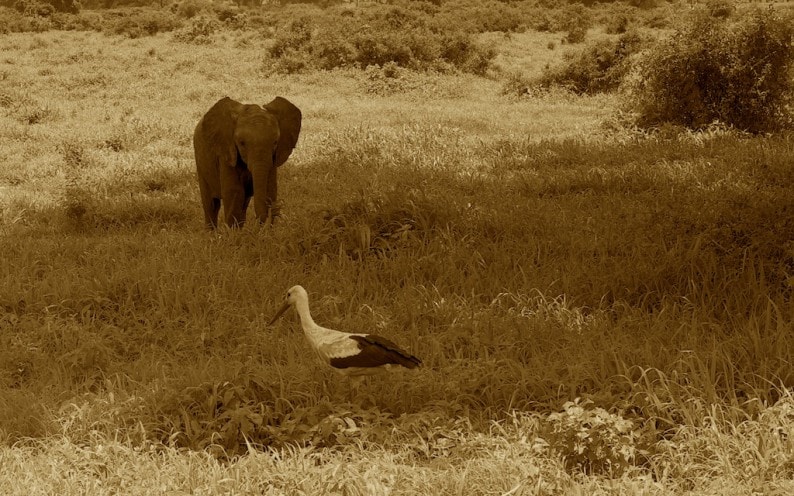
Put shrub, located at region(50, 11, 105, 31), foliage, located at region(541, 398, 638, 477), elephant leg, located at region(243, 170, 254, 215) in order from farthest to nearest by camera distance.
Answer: shrub, located at region(50, 11, 105, 31) → elephant leg, located at region(243, 170, 254, 215) → foliage, located at region(541, 398, 638, 477)

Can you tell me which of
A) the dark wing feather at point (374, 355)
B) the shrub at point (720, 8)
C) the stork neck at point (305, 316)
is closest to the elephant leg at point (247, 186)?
the stork neck at point (305, 316)

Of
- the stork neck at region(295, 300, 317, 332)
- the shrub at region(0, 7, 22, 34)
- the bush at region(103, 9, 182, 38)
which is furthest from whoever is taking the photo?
the shrub at region(0, 7, 22, 34)

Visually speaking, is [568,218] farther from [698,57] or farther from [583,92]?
[583,92]

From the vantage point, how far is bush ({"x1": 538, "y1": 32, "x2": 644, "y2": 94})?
733 inches

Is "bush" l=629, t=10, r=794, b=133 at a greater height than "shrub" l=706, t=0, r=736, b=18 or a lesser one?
lesser

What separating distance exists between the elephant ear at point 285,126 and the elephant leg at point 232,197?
464mm

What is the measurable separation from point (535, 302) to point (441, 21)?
21.6 metres

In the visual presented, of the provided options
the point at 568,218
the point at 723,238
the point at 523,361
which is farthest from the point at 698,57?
the point at 523,361

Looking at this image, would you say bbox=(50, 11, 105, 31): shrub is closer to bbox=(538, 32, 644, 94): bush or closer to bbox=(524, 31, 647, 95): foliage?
bbox=(524, 31, 647, 95): foliage

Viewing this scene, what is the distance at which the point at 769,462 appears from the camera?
11.6 feet

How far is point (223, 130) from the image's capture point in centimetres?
837

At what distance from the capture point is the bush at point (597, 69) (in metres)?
18.6

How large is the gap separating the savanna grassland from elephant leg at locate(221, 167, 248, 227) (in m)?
0.34

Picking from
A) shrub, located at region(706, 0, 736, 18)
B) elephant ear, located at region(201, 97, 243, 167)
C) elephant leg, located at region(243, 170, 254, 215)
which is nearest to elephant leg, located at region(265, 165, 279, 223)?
elephant leg, located at region(243, 170, 254, 215)
